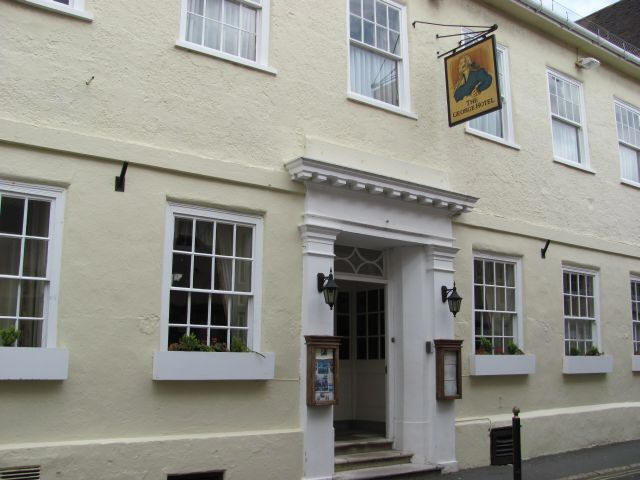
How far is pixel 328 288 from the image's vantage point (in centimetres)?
877

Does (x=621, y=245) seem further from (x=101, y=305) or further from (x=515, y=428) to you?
(x=101, y=305)

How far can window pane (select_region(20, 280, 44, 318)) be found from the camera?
7.05 metres

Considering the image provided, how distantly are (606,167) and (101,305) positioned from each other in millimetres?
10492

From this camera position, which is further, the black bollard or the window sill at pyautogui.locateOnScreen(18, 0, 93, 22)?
the black bollard

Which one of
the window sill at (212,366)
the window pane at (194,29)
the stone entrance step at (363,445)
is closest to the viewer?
the window sill at (212,366)

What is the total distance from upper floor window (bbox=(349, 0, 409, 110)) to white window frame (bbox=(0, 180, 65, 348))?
4.55 meters

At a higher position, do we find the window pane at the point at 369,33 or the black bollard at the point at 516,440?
the window pane at the point at 369,33

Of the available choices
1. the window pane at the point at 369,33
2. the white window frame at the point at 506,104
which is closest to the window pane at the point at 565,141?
the white window frame at the point at 506,104

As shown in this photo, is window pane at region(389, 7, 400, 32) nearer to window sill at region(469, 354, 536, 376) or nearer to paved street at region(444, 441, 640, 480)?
window sill at region(469, 354, 536, 376)

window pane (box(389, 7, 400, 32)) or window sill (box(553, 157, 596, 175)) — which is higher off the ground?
window pane (box(389, 7, 400, 32))

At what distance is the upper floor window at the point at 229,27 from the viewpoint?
862cm

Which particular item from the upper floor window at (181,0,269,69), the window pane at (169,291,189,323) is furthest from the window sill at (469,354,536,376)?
the upper floor window at (181,0,269,69)

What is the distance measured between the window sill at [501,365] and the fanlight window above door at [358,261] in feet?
6.38

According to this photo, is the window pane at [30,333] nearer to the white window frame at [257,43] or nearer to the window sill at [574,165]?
the white window frame at [257,43]
